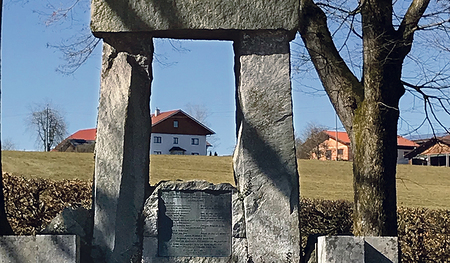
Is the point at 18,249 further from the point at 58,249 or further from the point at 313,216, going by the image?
the point at 313,216

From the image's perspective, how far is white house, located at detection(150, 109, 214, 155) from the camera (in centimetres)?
4156

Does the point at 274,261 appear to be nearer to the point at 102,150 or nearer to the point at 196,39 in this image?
the point at 102,150

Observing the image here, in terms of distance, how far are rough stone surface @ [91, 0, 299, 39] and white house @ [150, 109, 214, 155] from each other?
1314 inches

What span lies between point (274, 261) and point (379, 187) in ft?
9.60

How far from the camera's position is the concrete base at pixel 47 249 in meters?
5.21

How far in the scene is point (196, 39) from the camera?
6.55 metres

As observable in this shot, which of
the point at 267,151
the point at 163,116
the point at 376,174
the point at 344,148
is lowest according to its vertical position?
the point at 376,174

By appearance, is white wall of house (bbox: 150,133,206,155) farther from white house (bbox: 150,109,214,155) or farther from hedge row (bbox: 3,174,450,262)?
hedge row (bbox: 3,174,450,262)

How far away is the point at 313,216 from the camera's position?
11.4 meters

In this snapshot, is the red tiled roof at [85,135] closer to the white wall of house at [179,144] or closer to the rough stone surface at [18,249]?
the white wall of house at [179,144]

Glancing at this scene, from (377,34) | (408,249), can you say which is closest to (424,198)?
(408,249)

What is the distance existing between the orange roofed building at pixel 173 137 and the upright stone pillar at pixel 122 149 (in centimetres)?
3223

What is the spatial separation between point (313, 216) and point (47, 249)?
6868 millimetres

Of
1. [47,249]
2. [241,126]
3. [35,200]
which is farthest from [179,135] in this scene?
[47,249]
